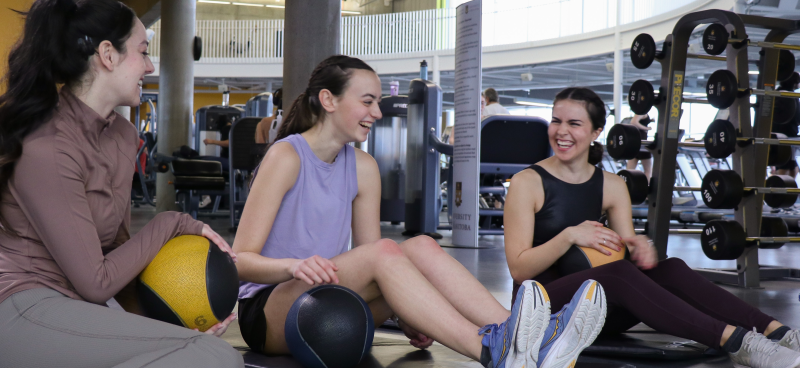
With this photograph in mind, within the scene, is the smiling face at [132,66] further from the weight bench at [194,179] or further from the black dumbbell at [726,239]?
the weight bench at [194,179]

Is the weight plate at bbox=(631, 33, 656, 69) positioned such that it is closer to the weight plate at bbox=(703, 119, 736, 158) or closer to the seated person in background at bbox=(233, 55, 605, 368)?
the weight plate at bbox=(703, 119, 736, 158)

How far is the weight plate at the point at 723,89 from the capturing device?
3.97 m

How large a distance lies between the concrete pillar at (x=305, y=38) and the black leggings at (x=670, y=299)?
3.34 m

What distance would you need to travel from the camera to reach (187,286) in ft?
5.43

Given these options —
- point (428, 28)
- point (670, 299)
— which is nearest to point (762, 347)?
point (670, 299)

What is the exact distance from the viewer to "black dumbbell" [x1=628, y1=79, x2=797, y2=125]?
173 inches

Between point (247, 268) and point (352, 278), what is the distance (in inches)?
11.5

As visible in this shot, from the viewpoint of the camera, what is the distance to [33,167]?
1439mm

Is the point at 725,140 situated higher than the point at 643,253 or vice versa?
the point at 725,140

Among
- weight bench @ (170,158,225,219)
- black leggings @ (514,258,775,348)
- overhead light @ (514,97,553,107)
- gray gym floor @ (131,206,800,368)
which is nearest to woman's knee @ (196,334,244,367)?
gray gym floor @ (131,206,800,368)

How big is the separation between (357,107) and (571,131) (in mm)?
774

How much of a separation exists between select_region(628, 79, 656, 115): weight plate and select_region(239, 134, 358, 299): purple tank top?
2.90 m

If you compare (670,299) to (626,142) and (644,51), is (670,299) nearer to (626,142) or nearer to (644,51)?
(626,142)

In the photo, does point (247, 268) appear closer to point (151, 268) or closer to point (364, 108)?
point (151, 268)
